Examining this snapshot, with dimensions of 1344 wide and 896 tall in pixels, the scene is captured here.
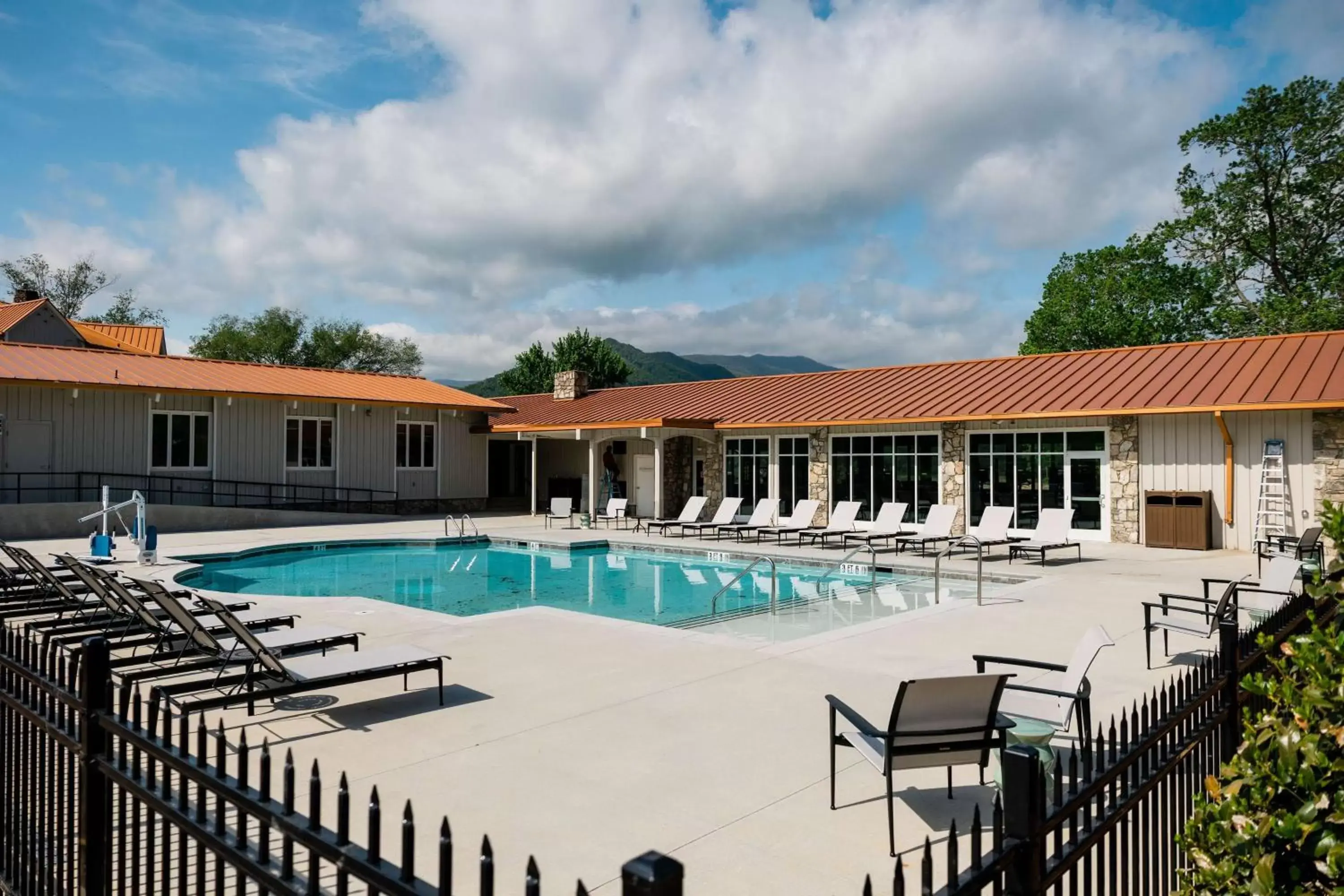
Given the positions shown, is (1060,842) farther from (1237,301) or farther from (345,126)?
(1237,301)

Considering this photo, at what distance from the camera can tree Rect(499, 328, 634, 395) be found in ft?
→ 189

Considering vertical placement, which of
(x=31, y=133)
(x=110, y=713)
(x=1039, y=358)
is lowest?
(x=110, y=713)

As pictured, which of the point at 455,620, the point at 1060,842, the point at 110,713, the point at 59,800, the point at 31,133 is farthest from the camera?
the point at 31,133

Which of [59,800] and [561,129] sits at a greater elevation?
[561,129]

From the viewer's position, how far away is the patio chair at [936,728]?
13.6 ft

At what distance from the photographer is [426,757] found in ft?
16.8

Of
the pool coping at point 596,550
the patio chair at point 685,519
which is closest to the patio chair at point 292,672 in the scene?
the pool coping at point 596,550

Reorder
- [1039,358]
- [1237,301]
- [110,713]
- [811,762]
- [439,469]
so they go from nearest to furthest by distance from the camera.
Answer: [110,713] < [811,762] < [1039,358] < [439,469] < [1237,301]

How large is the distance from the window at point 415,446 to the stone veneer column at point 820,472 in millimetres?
13040

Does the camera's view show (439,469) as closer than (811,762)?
No

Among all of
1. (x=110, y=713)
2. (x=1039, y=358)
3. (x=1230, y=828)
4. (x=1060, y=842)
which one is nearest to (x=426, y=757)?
(x=110, y=713)

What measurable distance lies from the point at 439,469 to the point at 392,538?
9612mm

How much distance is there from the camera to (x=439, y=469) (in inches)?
1146

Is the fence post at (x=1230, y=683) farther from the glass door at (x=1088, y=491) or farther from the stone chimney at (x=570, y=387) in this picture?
the stone chimney at (x=570, y=387)
